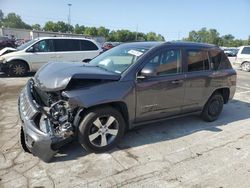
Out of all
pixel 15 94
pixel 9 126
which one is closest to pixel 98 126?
pixel 9 126

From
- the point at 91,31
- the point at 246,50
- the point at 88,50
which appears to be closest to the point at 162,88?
the point at 88,50

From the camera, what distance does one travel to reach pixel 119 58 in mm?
4695

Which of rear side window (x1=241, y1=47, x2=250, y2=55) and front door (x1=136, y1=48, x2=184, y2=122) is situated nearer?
front door (x1=136, y1=48, x2=184, y2=122)

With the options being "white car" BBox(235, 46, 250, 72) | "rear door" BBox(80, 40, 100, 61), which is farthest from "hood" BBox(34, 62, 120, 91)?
"white car" BBox(235, 46, 250, 72)

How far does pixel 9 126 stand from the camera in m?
4.95

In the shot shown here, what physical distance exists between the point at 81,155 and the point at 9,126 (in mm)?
1855

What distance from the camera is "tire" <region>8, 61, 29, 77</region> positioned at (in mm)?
10704

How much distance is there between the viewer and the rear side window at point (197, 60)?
500cm

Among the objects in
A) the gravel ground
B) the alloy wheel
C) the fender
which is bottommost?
the gravel ground

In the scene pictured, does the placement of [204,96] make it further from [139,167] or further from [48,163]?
[48,163]

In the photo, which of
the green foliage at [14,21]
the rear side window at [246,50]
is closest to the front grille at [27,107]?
the rear side window at [246,50]

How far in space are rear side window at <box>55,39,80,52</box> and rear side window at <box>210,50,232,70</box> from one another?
7.14m

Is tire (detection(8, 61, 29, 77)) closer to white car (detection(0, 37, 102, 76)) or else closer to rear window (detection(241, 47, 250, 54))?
white car (detection(0, 37, 102, 76))

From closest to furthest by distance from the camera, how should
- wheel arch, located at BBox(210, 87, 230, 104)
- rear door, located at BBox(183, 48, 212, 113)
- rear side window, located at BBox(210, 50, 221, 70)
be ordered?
rear door, located at BBox(183, 48, 212, 113) < rear side window, located at BBox(210, 50, 221, 70) < wheel arch, located at BBox(210, 87, 230, 104)
